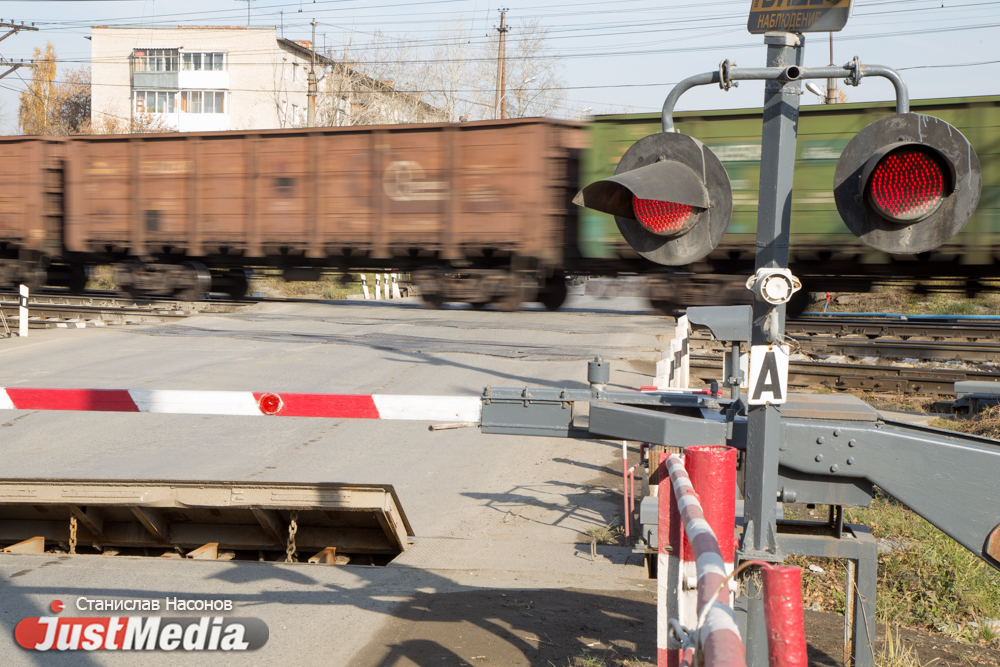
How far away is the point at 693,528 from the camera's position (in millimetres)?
2523

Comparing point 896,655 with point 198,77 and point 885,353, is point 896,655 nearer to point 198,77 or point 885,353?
point 885,353

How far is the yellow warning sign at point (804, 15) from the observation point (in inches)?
135

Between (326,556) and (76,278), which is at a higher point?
(76,278)

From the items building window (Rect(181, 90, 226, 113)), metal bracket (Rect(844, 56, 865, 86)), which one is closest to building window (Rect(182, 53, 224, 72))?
building window (Rect(181, 90, 226, 113))

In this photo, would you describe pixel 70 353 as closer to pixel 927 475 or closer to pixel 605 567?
pixel 605 567

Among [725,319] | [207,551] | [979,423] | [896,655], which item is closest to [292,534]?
[207,551]

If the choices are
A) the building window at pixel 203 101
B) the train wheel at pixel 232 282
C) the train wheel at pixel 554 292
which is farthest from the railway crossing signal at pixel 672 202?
the building window at pixel 203 101

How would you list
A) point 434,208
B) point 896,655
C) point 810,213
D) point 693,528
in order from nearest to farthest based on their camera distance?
1. point 693,528
2. point 896,655
3. point 810,213
4. point 434,208

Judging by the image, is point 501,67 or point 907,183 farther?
point 501,67

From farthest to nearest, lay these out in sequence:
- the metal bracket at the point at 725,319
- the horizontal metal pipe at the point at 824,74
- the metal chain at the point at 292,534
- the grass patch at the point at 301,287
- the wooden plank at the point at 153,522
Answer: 1. the grass patch at the point at 301,287
2. the wooden plank at the point at 153,522
3. the metal chain at the point at 292,534
4. the metal bracket at the point at 725,319
5. the horizontal metal pipe at the point at 824,74

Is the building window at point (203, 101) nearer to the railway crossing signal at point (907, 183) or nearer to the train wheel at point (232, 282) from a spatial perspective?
the train wheel at point (232, 282)

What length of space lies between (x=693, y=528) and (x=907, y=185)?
1813 mm

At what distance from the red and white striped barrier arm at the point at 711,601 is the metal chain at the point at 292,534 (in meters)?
7.50

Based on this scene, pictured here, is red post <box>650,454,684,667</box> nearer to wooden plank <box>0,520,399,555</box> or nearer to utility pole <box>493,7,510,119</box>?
wooden plank <box>0,520,399,555</box>
